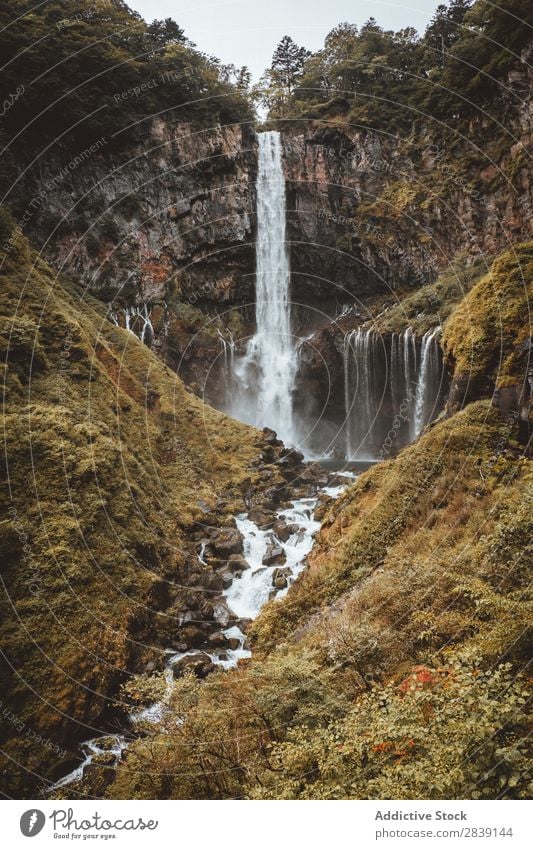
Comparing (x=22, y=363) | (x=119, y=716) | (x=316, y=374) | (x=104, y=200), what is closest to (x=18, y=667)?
(x=119, y=716)

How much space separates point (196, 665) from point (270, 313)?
28.7 meters

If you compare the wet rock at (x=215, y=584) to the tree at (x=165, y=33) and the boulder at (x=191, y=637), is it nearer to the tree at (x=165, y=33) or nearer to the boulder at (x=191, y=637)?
the boulder at (x=191, y=637)

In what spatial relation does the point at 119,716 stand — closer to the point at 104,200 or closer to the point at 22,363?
the point at 22,363

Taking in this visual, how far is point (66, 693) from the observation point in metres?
8.42

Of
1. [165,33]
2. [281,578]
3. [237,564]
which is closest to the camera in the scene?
[281,578]

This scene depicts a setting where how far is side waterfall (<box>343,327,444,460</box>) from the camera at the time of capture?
24453 millimetres

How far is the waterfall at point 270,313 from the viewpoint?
33406 mm

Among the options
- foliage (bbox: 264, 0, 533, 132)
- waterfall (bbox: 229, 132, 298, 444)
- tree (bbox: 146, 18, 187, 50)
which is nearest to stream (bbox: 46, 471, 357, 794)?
waterfall (bbox: 229, 132, 298, 444)

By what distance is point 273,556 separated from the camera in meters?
14.4

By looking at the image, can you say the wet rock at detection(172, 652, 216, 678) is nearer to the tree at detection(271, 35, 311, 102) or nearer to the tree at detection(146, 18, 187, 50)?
the tree at detection(146, 18, 187, 50)

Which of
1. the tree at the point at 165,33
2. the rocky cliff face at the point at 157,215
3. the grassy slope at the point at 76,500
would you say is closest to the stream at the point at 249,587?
the grassy slope at the point at 76,500

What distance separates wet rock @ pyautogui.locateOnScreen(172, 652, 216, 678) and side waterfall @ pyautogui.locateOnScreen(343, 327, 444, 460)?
56.8ft

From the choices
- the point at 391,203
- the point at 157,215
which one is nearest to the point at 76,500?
the point at 157,215

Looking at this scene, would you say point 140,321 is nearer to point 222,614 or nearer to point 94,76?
point 94,76
